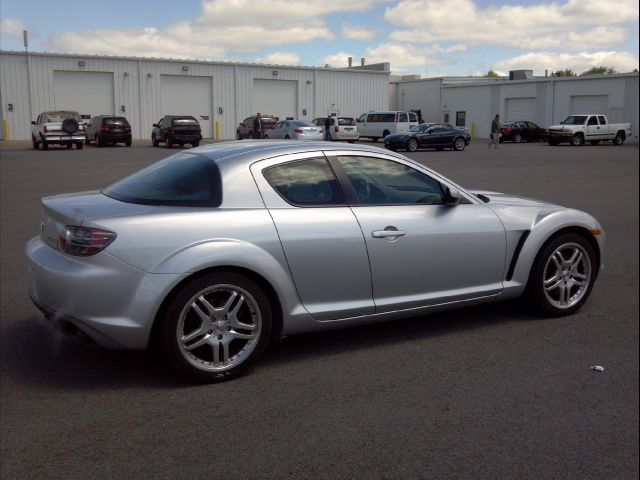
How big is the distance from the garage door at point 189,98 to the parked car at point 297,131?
1289cm

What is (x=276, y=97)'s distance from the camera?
5003 cm

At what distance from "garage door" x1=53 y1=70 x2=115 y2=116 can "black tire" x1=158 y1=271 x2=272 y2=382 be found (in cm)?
4172

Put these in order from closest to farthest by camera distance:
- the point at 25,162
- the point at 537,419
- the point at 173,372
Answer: the point at 537,419 → the point at 173,372 → the point at 25,162

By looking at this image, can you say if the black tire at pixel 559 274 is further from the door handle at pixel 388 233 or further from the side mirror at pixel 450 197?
the door handle at pixel 388 233

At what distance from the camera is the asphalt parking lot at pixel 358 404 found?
9.88 feet

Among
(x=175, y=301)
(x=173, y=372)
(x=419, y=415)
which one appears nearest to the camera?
(x=419, y=415)

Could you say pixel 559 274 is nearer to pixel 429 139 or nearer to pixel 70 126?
pixel 429 139

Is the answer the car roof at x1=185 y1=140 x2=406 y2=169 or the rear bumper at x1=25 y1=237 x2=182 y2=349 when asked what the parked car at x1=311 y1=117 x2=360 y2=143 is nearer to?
the car roof at x1=185 y1=140 x2=406 y2=169

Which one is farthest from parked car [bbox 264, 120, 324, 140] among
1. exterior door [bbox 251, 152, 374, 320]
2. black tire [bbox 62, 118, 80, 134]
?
exterior door [bbox 251, 152, 374, 320]

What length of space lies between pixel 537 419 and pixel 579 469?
734 mm

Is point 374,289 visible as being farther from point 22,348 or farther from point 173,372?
point 22,348

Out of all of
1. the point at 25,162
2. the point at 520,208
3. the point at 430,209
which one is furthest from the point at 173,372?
the point at 25,162

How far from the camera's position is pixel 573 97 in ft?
153

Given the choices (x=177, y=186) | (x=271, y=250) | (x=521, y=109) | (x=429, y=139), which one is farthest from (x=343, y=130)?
(x=271, y=250)
